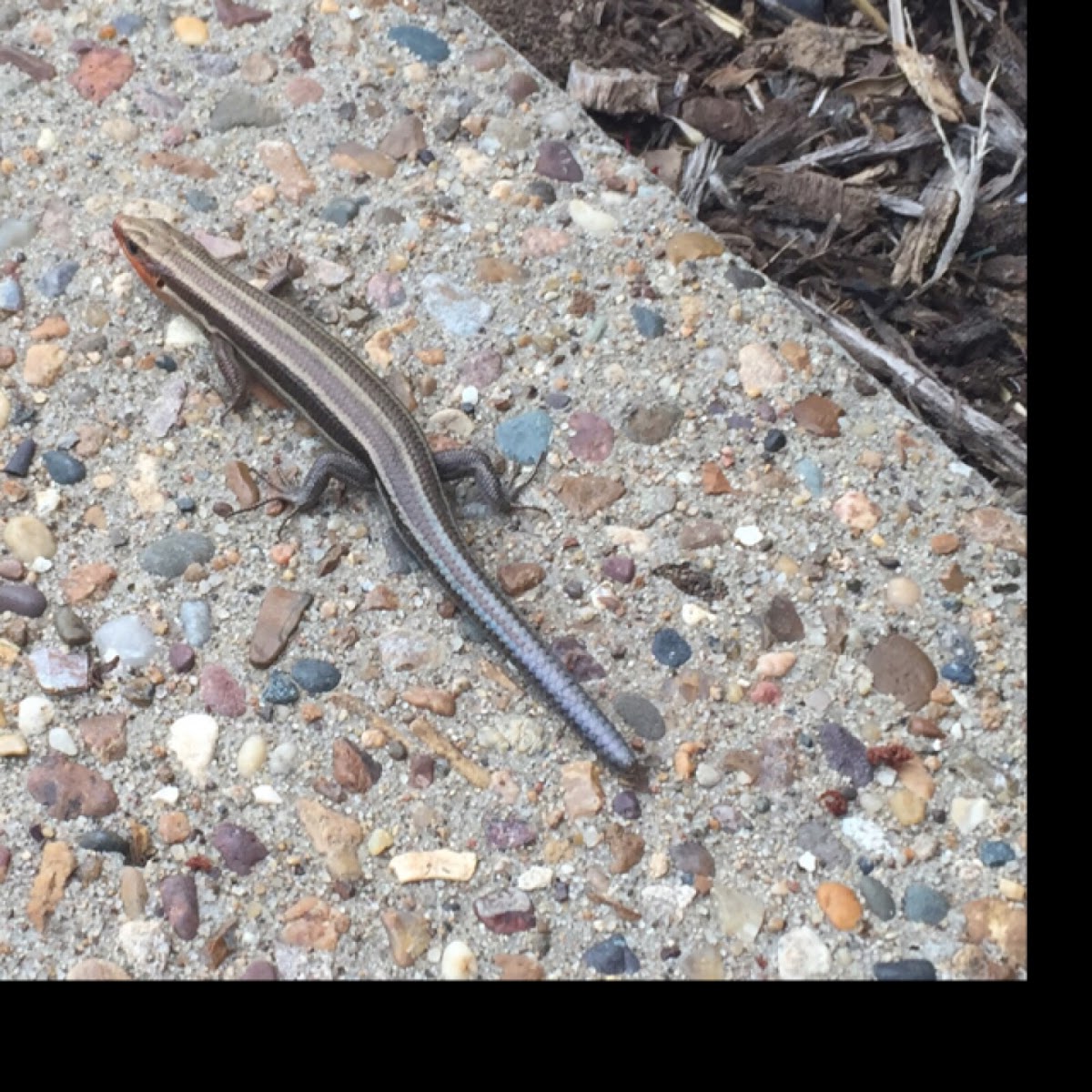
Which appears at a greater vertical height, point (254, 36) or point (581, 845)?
point (254, 36)

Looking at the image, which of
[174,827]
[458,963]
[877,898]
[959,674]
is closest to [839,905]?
[877,898]

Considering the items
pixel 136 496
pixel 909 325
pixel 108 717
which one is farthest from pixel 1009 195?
pixel 108 717

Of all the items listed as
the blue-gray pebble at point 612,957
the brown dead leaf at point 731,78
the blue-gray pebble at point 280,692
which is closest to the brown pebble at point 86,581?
the blue-gray pebble at point 280,692

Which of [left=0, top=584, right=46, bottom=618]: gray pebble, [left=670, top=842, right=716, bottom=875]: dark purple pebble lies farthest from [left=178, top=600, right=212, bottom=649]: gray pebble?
[left=670, top=842, right=716, bottom=875]: dark purple pebble

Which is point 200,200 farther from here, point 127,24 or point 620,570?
point 620,570

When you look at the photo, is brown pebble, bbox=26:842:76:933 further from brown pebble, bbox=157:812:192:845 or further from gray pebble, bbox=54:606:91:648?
gray pebble, bbox=54:606:91:648

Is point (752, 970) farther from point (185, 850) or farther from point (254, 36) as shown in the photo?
point (254, 36)
